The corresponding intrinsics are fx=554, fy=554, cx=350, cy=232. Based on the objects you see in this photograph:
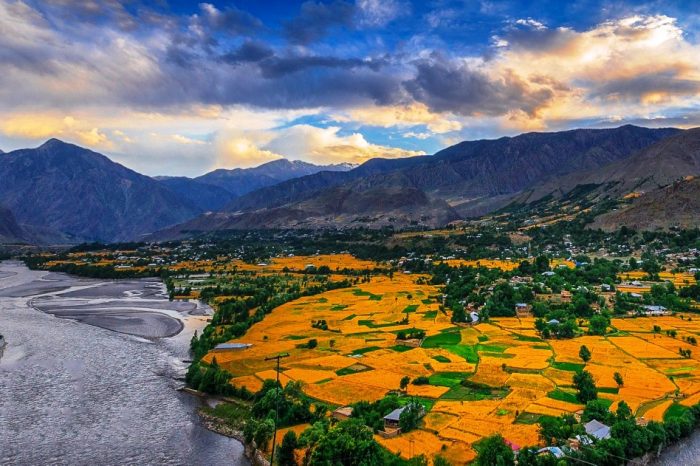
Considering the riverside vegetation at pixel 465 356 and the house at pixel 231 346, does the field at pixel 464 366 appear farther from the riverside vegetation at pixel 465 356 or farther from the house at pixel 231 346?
the house at pixel 231 346

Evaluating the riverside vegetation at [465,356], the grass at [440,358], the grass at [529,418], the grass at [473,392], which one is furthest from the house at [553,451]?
the grass at [440,358]

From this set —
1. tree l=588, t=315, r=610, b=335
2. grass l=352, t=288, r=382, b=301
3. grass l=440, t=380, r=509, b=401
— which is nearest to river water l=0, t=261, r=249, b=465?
grass l=440, t=380, r=509, b=401

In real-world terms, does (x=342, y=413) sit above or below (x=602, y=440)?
above

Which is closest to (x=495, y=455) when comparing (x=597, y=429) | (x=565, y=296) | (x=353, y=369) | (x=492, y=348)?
(x=597, y=429)

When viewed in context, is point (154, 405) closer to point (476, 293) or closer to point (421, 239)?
point (476, 293)

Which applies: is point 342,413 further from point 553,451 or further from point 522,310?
point 522,310

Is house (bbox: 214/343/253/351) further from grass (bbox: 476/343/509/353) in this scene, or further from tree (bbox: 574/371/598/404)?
tree (bbox: 574/371/598/404)
